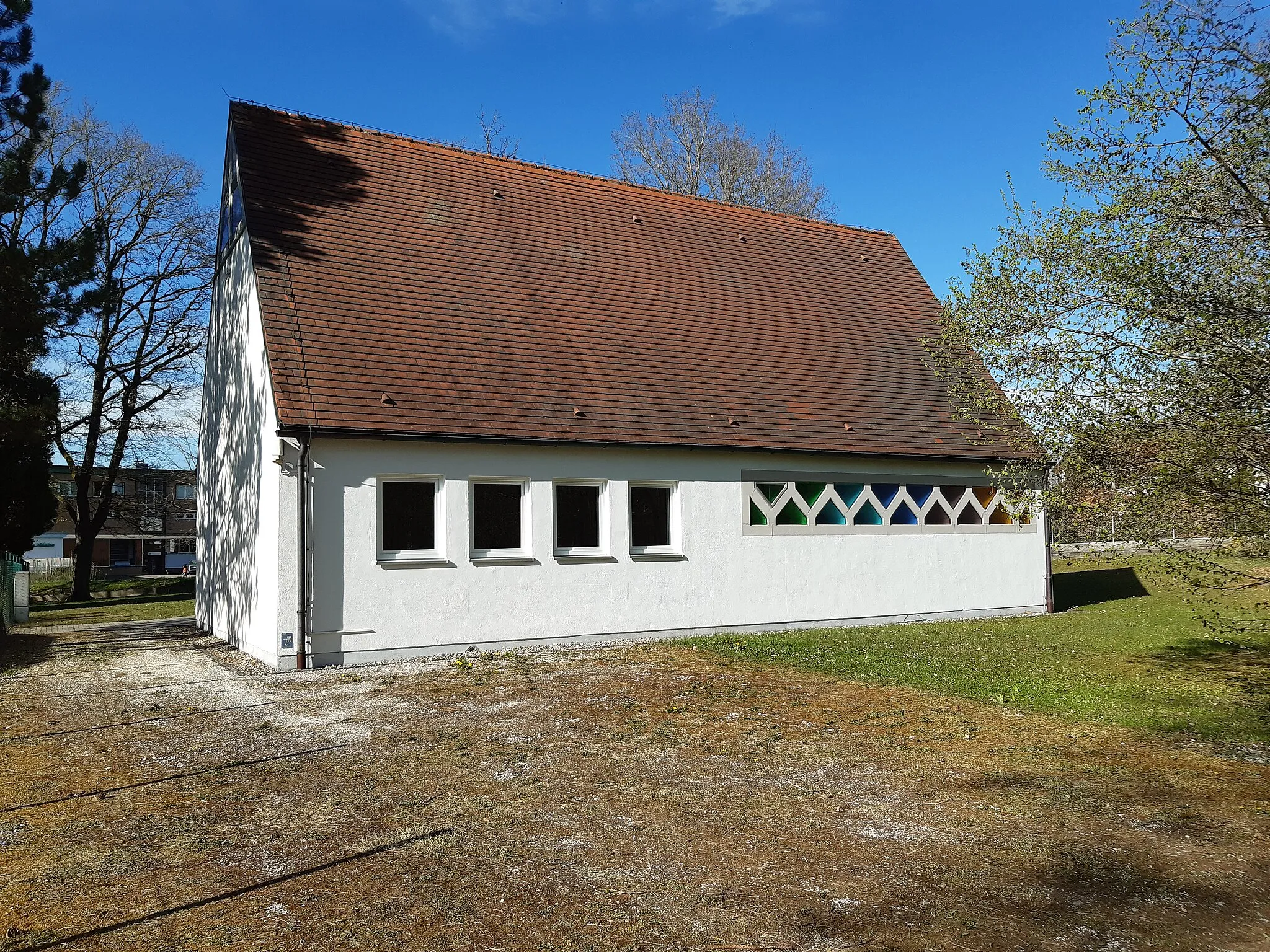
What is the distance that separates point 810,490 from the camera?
16.2 metres

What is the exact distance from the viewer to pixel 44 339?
48.9 feet

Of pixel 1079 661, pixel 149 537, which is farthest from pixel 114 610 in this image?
pixel 149 537

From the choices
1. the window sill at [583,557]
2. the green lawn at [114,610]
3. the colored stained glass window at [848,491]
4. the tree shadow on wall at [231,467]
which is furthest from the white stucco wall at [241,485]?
the colored stained glass window at [848,491]

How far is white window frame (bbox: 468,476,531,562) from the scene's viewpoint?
43.7ft

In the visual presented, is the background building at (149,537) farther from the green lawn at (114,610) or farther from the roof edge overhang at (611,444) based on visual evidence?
the roof edge overhang at (611,444)

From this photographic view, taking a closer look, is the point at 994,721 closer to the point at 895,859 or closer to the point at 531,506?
the point at 895,859

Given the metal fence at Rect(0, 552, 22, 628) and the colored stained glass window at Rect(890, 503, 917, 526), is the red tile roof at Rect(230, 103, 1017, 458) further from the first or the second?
the metal fence at Rect(0, 552, 22, 628)

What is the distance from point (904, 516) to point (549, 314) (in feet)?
23.4

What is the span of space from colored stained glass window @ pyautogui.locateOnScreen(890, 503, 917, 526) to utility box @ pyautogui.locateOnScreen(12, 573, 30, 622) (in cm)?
1889

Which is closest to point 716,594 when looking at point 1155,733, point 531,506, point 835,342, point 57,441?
point 531,506

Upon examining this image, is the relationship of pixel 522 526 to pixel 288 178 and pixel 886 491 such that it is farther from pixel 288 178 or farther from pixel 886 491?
pixel 886 491

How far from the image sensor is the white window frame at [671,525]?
574 inches

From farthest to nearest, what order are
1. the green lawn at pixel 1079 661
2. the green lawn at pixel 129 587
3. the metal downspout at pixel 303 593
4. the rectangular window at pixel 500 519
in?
the green lawn at pixel 129 587 → the rectangular window at pixel 500 519 → the metal downspout at pixel 303 593 → the green lawn at pixel 1079 661

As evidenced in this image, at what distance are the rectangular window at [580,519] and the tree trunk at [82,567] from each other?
24937mm
